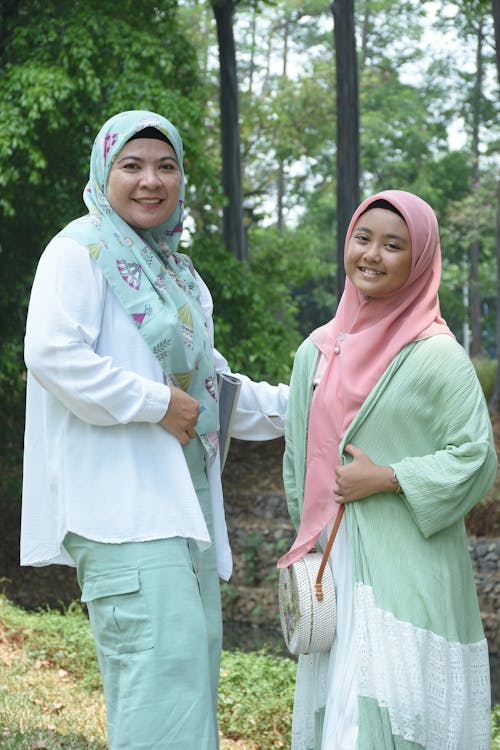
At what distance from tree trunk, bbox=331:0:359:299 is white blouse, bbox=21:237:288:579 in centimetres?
938

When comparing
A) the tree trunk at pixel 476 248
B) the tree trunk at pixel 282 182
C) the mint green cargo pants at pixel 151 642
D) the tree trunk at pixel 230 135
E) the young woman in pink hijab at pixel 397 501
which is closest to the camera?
the mint green cargo pants at pixel 151 642

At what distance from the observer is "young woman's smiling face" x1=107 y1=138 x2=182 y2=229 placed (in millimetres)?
→ 2906

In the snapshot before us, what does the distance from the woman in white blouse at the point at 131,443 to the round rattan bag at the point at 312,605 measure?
25 cm

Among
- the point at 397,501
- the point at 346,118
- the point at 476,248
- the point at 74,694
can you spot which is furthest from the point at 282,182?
the point at 397,501

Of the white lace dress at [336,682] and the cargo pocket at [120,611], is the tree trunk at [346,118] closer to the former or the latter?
the white lace dress at [336,682]

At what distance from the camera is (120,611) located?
8.86 ft

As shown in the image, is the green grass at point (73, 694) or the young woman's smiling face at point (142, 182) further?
the green grass at point (73, 694)

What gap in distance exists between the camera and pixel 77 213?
10.6 m

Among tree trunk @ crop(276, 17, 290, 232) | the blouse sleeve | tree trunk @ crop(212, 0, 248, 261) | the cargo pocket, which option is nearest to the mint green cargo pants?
the cargo pocket

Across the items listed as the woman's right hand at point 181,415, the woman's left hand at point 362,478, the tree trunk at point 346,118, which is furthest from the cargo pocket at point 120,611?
the tree trunk at point 346,118

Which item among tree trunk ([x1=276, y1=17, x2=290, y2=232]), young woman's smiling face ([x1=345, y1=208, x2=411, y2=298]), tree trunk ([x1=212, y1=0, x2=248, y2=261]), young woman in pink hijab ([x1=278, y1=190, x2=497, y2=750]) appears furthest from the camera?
tree trunk ([x1=276, y1=17, x2=290, y2=232])

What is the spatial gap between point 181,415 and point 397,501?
2.15 ft

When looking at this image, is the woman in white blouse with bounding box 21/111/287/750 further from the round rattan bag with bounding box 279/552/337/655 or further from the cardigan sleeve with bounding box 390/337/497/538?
the cardigan sleeve with bounding box 390/337/497/538

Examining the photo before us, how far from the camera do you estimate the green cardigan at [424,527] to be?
277 centimetres
